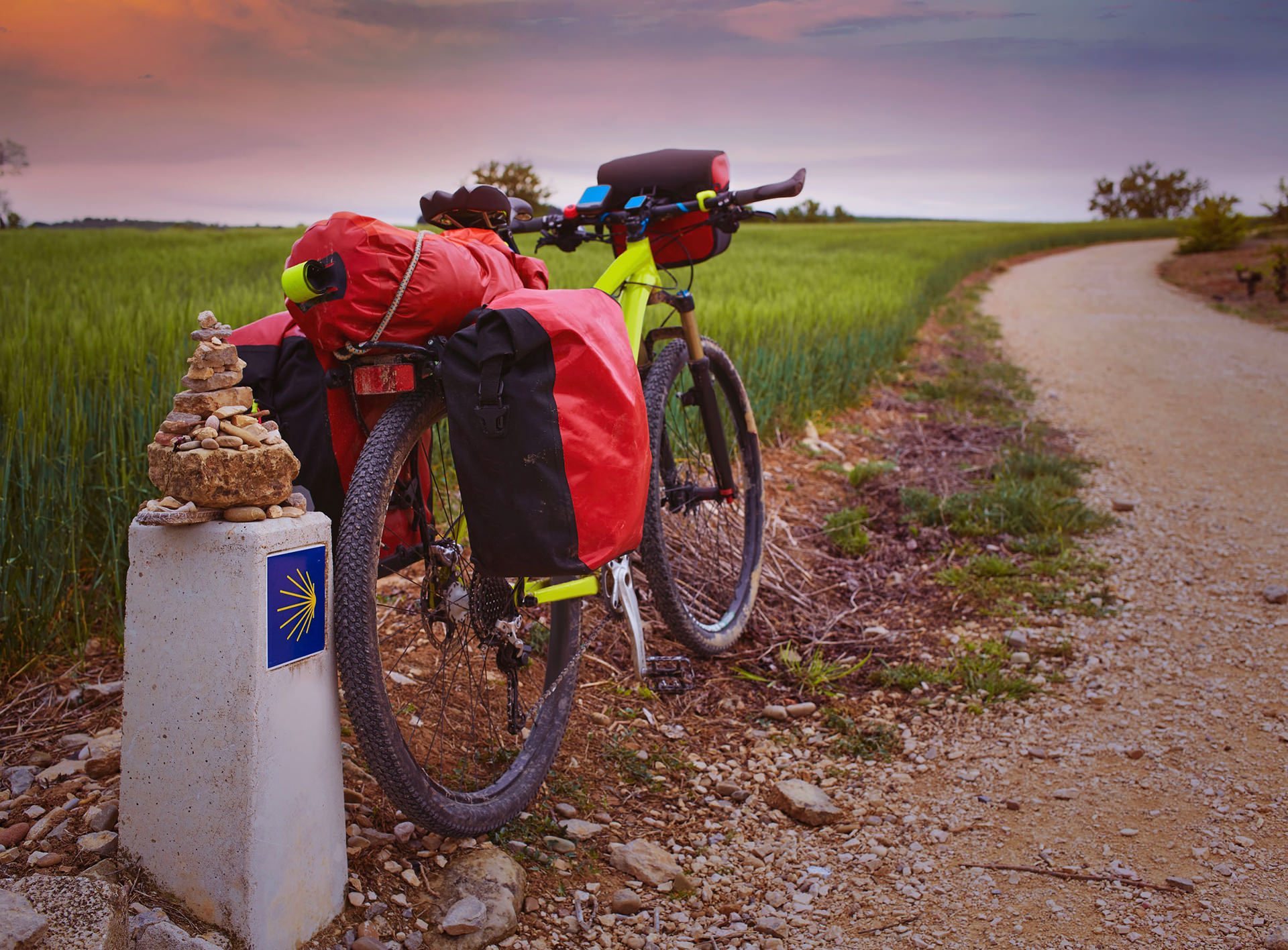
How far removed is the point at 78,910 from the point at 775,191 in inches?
84.5

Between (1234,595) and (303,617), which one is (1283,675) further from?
(303,617)

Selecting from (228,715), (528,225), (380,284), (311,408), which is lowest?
(228,715)

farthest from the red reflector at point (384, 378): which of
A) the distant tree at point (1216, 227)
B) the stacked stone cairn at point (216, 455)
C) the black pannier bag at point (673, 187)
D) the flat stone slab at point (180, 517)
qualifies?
the distant tree at point (1216, 227)

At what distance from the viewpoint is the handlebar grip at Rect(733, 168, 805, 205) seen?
2.32 metres

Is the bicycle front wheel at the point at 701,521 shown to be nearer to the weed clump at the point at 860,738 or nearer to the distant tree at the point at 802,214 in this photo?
the weed clump at the point at 860,738

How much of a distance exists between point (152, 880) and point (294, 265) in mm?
1090

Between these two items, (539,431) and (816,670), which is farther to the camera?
(816,670)

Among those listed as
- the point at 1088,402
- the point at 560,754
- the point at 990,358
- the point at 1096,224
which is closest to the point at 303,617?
the point at 560,754

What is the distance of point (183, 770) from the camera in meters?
1.40

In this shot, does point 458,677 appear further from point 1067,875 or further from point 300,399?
point 1067,875

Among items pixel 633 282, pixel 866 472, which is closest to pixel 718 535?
pixel 633 282

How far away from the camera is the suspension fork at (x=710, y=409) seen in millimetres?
2805

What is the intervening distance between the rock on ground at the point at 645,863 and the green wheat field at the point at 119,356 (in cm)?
152

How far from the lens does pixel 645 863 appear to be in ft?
6.22
